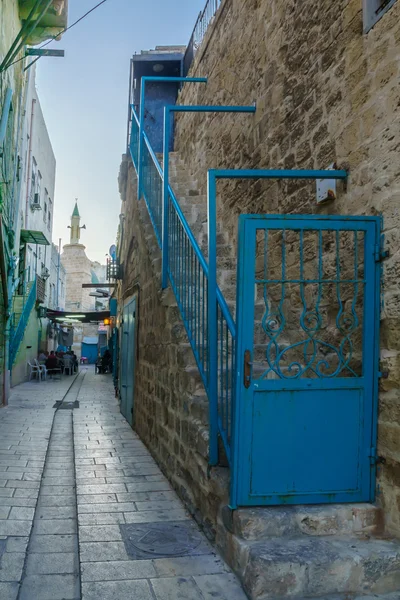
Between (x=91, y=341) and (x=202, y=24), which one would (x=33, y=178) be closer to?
(x=202, y=24)

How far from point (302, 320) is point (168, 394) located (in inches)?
91.8

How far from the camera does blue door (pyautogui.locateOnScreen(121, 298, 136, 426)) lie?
25.8 feet

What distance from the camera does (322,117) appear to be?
12.4 feet

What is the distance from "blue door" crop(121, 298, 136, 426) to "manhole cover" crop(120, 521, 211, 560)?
433 centimetres

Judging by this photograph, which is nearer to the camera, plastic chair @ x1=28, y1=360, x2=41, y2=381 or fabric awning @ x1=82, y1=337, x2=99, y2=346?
plastic chair @ x1=28, y1=360, x2=41, y2=381

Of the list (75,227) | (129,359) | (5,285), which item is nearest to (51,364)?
(5,285)

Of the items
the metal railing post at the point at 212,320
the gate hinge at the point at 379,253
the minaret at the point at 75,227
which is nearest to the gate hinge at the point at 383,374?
the gate hinge at the point at 379,253

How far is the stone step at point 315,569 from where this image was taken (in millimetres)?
2477

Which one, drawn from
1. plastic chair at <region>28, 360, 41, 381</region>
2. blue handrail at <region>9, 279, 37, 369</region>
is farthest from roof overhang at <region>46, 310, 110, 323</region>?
Result: blue handrail at <region>9, 279, 37, 369</region>

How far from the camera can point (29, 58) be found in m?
13.5

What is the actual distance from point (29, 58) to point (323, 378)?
13.8 meters

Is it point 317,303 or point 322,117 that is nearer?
point 317,303

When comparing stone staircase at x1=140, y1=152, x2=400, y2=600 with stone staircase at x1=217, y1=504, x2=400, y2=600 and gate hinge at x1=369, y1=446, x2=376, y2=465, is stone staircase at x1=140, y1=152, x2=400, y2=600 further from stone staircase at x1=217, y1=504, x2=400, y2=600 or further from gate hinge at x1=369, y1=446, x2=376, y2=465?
gate hinge at x1=369, y1=446, x2=376, y2=465

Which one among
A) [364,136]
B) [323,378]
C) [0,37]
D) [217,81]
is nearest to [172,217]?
[364,136]
